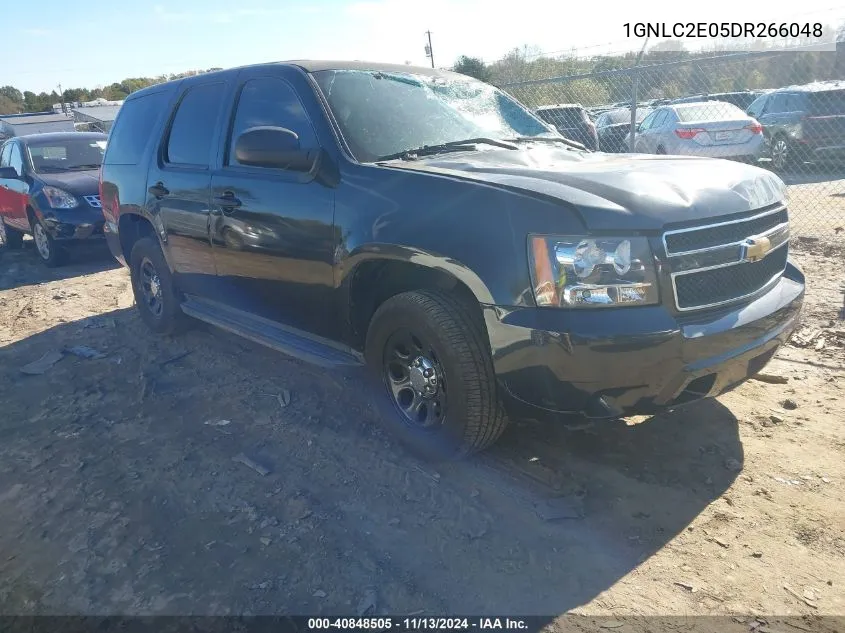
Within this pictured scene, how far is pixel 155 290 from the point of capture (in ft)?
18.9

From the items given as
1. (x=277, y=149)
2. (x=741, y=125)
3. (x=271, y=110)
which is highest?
(x=271, y=110)

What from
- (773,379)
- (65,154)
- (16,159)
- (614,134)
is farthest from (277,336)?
(614,134)

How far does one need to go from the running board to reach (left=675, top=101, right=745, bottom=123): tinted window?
1032cm

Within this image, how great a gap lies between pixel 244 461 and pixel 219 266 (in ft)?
4.88

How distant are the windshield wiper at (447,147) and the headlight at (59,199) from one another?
6.87 metres

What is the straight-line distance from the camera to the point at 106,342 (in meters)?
5.88

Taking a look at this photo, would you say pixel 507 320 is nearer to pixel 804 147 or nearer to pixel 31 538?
pixel 31 538

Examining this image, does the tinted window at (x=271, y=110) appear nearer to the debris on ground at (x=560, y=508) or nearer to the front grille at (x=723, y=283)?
the front grille at (x=723, y=283)

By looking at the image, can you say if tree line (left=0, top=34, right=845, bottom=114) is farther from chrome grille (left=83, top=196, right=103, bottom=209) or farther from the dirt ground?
the dirt ground

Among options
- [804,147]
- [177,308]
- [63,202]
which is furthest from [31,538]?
[804,147]

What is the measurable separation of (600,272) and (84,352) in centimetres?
464

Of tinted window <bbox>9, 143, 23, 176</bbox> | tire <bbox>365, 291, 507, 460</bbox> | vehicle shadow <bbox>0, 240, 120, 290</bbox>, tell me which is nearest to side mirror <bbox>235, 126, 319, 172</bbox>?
tire <bbox>365, 291, 507, 460</bbox>

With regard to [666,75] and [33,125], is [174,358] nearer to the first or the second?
[666,75]

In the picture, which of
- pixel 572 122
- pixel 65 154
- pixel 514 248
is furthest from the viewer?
pixel 572 122
